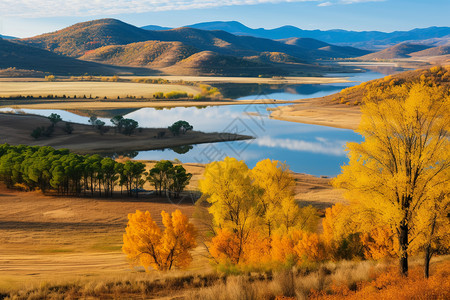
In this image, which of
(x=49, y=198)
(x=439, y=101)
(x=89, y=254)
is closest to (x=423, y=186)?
(x=439, y=101)

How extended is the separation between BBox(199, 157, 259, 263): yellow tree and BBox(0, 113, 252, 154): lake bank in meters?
52.6

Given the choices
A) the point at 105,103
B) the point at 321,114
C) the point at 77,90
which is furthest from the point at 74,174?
the point at 77,90

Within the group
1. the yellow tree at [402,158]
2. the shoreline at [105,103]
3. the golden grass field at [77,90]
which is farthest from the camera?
the golden grass field at [77,90]

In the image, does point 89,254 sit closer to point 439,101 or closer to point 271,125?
point 439,101

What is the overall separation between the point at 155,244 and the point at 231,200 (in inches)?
189

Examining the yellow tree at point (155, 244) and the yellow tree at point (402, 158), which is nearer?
the yellow tree at point (402, 158)

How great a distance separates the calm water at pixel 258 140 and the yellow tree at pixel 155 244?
84.6 ft

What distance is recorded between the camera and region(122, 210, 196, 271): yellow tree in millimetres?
21609

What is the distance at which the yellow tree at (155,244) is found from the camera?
70.9 feet

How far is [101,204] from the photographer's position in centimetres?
3744

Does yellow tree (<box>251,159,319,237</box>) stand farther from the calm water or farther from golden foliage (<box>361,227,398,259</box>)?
the calm water

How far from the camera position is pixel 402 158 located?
14.5 meters

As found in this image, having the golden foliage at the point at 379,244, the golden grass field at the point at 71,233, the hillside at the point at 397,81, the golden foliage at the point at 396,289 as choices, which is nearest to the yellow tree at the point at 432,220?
the golden foliage at the point at 396,289

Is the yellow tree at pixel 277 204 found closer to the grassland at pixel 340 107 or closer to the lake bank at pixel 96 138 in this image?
the lake bank at pixel 96 138
